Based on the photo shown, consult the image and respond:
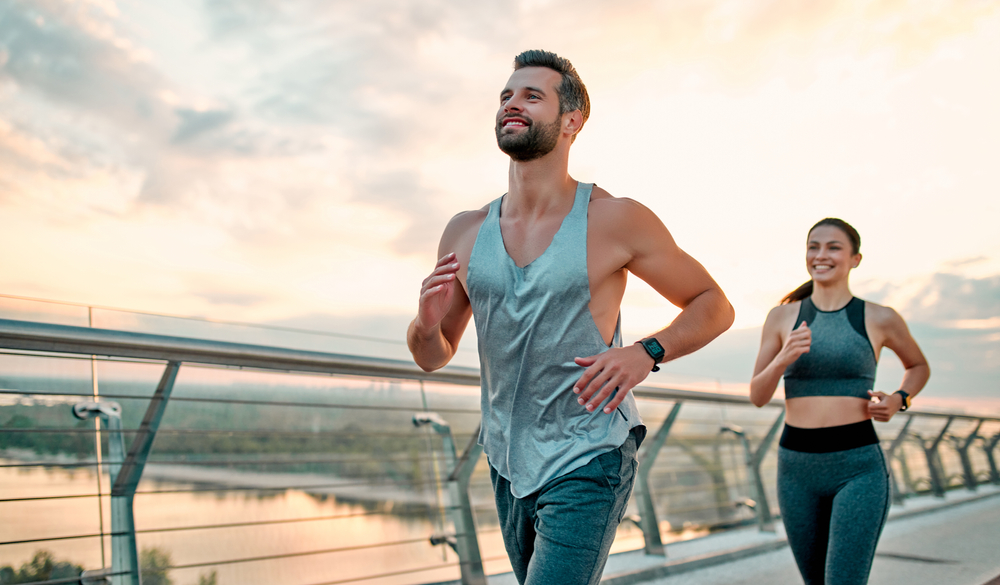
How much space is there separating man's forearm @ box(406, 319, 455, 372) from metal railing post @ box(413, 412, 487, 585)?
1396 millimetres

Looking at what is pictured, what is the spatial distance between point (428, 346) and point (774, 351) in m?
1.87

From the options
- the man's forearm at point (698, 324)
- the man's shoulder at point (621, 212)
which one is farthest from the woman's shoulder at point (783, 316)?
the man's shoulder at point (621, 212)

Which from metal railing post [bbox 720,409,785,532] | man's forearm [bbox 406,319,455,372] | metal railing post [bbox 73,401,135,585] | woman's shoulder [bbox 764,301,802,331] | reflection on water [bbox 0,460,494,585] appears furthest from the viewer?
metal railing post [bbox 720,409,785,532]

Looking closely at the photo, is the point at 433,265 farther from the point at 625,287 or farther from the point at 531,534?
the point at 531,534

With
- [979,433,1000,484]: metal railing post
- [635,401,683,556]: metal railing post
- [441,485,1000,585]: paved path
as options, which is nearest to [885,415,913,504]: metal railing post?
[441,485,1000,585]: paved path

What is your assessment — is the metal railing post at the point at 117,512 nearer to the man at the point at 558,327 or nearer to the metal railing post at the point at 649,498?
the man at the point at 558,327

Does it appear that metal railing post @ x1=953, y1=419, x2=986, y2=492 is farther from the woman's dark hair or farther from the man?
the man

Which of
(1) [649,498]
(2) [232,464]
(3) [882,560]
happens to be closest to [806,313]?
(1) [649,498]

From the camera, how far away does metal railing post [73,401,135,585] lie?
84.3 inches

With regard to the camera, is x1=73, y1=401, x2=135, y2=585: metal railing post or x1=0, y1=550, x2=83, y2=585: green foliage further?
x1=73, y1=401, x2=135, y2=585: metal railing post

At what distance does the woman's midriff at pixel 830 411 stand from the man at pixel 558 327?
1305 mm

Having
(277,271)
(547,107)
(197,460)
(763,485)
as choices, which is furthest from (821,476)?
(277,271)

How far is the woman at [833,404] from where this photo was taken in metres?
2.45

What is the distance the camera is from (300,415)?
2.83 meters
